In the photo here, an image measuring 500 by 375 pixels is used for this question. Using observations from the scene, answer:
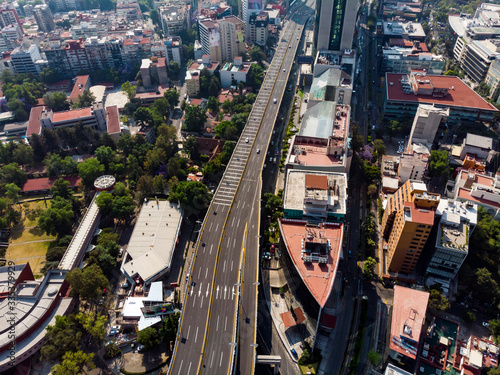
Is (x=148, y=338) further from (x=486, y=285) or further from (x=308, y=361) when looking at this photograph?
(x=486, y=285)

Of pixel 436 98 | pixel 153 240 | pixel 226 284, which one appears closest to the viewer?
pixel 226 284

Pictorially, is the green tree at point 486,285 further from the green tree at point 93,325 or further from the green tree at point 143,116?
the green tree at point 143,116

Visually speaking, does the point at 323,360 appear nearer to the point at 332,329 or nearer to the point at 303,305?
the point at 332,329

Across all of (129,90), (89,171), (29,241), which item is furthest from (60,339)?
(129,90)

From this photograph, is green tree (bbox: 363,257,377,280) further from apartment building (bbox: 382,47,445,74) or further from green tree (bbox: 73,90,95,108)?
green tree (bbox: 73,90,95,108)

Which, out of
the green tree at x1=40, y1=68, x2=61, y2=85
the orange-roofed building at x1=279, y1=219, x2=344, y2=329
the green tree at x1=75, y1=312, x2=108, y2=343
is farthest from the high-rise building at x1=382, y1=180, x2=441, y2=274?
the green tree at x1=40, y1=68, x2=61, y2=85

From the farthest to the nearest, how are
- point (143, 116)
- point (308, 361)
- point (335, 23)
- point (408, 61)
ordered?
point (335, 23), point (408, 61), point (143, 116), point (308, 361)

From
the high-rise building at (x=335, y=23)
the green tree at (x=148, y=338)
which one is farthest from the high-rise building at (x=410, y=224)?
the high-rise building at (x=335, y=23)
